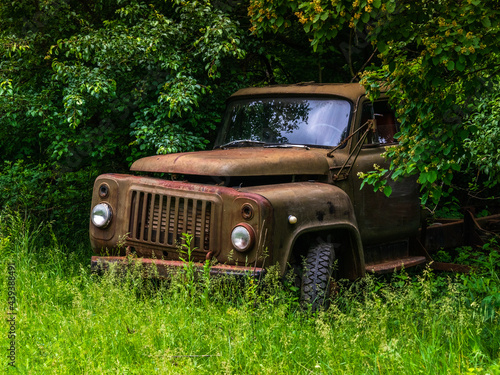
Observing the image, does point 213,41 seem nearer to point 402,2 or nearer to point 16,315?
→ point 402,2

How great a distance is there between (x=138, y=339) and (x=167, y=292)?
75 cm

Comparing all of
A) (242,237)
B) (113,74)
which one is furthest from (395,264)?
(113,74)

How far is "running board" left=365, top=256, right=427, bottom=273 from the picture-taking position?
18.7 ft

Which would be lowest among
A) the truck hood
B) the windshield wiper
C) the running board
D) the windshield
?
the running board

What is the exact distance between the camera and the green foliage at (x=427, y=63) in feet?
14.3

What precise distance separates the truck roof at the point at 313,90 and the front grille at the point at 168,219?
180cm

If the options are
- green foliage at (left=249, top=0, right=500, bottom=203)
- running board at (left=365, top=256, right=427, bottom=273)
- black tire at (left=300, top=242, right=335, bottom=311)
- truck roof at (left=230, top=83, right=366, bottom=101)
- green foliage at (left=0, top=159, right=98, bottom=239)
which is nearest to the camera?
green foliage at (left=249, top=0, right=500, bottom=203)

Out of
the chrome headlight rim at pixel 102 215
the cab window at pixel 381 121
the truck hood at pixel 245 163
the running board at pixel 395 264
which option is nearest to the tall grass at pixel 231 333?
the chrome headlight rim at pixel 102 215

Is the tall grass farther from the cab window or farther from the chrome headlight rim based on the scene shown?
the cab window

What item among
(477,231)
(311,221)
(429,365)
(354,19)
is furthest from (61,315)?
(477,231)

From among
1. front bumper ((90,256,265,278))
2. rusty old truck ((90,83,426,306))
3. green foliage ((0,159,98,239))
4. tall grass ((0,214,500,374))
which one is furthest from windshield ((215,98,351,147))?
green foliage ((0,159,98,239))

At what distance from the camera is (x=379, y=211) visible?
235 inches

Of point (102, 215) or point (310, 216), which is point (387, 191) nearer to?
point (310, 216)

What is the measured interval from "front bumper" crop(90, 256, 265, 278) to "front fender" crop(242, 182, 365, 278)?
0.74ft
